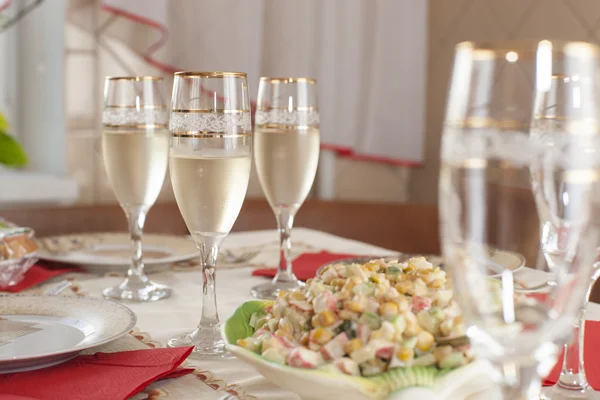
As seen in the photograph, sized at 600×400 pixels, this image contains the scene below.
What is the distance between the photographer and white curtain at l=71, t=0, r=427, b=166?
238 cm

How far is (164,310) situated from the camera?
3.07 ft

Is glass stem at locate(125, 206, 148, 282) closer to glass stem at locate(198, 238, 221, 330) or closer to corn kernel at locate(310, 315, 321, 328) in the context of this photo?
glass stem at locate(198, 238, 221, 330)

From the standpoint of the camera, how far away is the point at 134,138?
1026 mm

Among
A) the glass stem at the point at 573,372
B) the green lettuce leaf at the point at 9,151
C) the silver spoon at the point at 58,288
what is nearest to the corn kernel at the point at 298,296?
the glass stem at the point at 573,372

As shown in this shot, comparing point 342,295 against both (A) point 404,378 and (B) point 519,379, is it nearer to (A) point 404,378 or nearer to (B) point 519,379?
(A) point 404,378

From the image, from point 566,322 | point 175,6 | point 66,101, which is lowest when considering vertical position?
point 566,322

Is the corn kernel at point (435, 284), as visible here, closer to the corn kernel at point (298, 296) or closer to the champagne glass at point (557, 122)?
the corn kernel at point (298, 296)

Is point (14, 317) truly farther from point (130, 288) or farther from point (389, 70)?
point (389, 70)

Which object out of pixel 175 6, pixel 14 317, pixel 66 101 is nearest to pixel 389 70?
pixel 175 6

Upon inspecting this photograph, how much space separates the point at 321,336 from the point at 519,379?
175 millimetres

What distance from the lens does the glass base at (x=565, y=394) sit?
598 mm

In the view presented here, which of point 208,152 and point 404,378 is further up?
point 208,152

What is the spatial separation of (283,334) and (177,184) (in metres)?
0.26

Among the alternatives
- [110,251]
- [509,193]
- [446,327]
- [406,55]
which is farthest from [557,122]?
[406,55]
